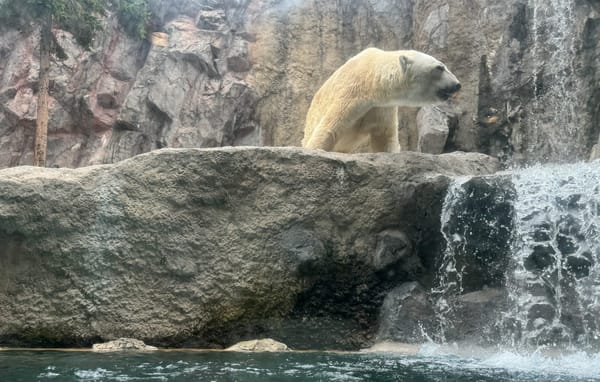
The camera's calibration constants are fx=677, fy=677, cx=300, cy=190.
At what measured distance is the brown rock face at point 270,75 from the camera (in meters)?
12.7

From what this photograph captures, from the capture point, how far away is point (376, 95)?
7.67 m

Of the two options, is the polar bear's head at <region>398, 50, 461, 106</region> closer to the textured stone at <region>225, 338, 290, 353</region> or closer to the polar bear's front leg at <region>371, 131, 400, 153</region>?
the polar bear's front leg at <region>371, 131, 400, 153</region>

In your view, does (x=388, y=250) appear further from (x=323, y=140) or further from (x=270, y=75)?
(x=270, y=75)

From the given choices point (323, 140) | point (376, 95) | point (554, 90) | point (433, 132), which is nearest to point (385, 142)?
→ point (376, 95)

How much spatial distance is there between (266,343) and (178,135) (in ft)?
29.6

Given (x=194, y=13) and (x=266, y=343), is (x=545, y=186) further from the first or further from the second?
(x=194, y=13)

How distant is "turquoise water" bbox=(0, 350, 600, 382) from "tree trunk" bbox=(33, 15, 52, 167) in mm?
7350

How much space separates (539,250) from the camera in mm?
6172

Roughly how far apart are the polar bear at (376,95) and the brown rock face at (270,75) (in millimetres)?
5033

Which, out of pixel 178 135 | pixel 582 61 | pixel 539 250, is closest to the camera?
pixel 539 250

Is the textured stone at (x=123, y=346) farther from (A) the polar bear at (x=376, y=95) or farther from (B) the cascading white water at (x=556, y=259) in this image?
(B) the cascading white water at (x=556, y=259)

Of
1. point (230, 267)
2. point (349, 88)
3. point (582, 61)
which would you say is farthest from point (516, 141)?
point (230, 267)

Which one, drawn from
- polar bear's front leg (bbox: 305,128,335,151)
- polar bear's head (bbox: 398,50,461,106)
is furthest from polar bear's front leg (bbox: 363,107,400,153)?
polar bear's front leg (bbox: 305,128,335,151)

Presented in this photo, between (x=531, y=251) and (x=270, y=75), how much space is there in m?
10.1
